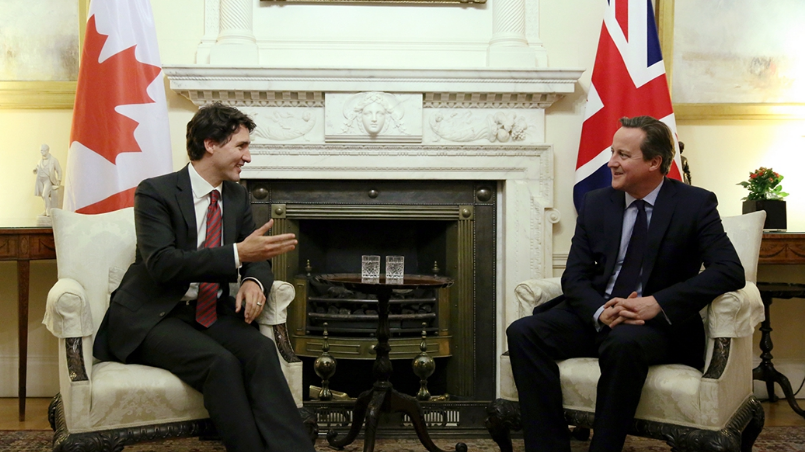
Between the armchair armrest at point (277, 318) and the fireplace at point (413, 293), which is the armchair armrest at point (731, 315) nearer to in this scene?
the armchair armrest at point (277, 318)

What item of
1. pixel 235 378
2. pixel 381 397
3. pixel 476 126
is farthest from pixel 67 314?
pixel 476 126

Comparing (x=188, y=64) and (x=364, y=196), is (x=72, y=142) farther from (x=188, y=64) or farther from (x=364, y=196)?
(x=364, y=196)

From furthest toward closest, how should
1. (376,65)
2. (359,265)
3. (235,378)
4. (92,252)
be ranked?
(359,265) → (376,65) → (92,252) → (235,378)

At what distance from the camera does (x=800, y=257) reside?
11.8 ft

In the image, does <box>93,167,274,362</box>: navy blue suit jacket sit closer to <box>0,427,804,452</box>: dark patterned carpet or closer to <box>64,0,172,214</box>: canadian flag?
<box>0,427,804,452</box>: dark patterned carpet

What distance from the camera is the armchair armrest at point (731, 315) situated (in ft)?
7.50

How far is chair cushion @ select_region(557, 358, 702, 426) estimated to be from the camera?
221cm

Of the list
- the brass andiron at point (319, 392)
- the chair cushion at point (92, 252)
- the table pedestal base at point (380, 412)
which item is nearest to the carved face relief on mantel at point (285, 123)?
the chair cushion at point (92, 252)

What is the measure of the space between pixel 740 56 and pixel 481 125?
1.58 m

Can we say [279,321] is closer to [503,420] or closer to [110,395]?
[110,395]

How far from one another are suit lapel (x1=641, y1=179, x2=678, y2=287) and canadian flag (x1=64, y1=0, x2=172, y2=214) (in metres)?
2.30

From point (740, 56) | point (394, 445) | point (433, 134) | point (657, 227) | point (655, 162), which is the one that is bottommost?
point (394, 445)

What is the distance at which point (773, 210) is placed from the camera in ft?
12.4

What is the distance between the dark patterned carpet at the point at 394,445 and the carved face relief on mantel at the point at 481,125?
1534 millimetres
